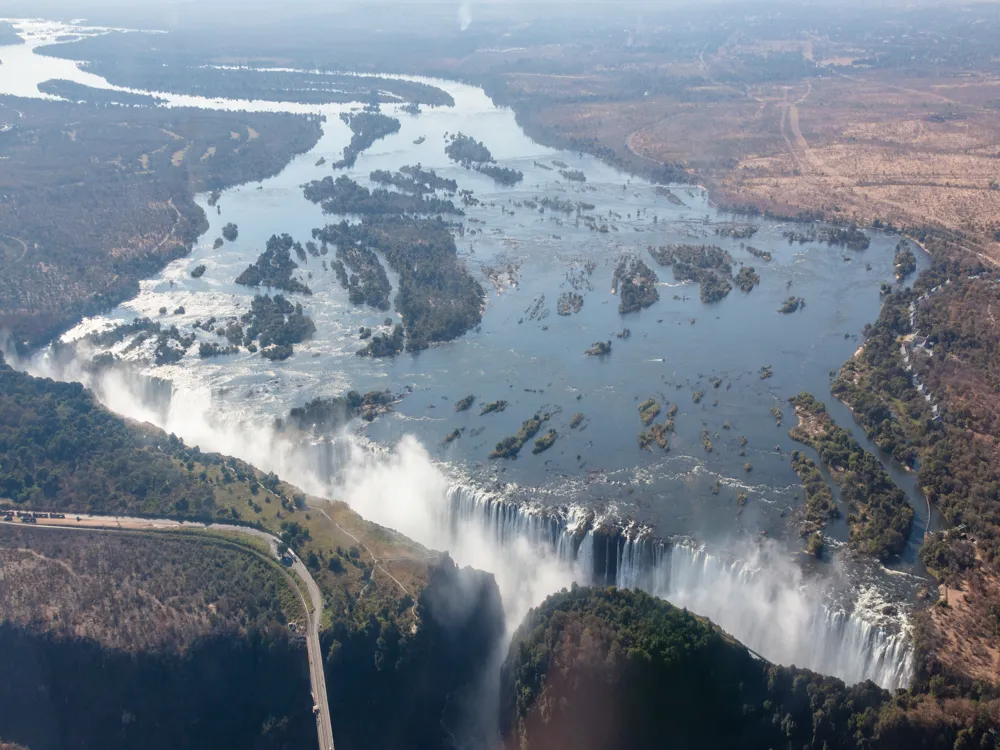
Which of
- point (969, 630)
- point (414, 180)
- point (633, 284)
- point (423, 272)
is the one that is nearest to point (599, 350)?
point (633, 284)

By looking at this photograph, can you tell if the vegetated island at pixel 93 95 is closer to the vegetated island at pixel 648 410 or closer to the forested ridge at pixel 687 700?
the vegetated island at pixel 648 410

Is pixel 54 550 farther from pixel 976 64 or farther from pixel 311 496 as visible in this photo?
pixel 976 64

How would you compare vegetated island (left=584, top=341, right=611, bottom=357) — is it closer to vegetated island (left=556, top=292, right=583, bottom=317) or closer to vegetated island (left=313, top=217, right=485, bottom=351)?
vegetated island (left=556, top=292, right=583, bottom=317)

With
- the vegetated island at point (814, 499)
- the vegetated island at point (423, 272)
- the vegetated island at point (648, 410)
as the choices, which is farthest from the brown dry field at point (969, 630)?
the vegetated island at point (423, 272)

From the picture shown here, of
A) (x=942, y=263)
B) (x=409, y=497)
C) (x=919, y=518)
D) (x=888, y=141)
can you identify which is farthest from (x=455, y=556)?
(x=888, y=141)

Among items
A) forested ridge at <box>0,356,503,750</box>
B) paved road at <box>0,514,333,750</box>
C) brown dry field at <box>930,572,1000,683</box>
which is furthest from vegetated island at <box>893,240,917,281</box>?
paved road at <box>0,514,333,750</box>

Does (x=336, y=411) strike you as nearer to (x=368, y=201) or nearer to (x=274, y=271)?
(x=274, y=271)
